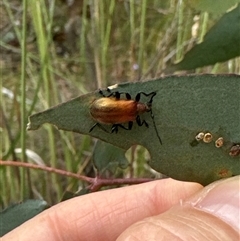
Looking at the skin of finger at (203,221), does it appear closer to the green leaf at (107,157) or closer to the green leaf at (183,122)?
the green leaf at (183,122)

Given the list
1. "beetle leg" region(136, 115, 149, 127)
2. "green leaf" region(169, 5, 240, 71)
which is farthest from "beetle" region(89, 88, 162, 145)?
"green leaf" region(169, 5, 240, 71)

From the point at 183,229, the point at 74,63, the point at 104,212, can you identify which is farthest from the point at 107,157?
the point at 74,63

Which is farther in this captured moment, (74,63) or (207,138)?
(74,63)

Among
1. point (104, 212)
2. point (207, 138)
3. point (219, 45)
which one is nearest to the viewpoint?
point (207, 138)

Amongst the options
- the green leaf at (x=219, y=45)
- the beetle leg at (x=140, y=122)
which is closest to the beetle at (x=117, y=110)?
the beetle leg at (x=140, y=122)

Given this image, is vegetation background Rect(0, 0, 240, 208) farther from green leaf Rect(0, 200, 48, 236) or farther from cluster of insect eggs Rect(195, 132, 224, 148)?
cluster of insect eggs Rect(195, 132, 224, 148)

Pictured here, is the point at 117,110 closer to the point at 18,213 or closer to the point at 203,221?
the point at 203,221

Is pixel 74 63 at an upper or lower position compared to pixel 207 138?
upper
